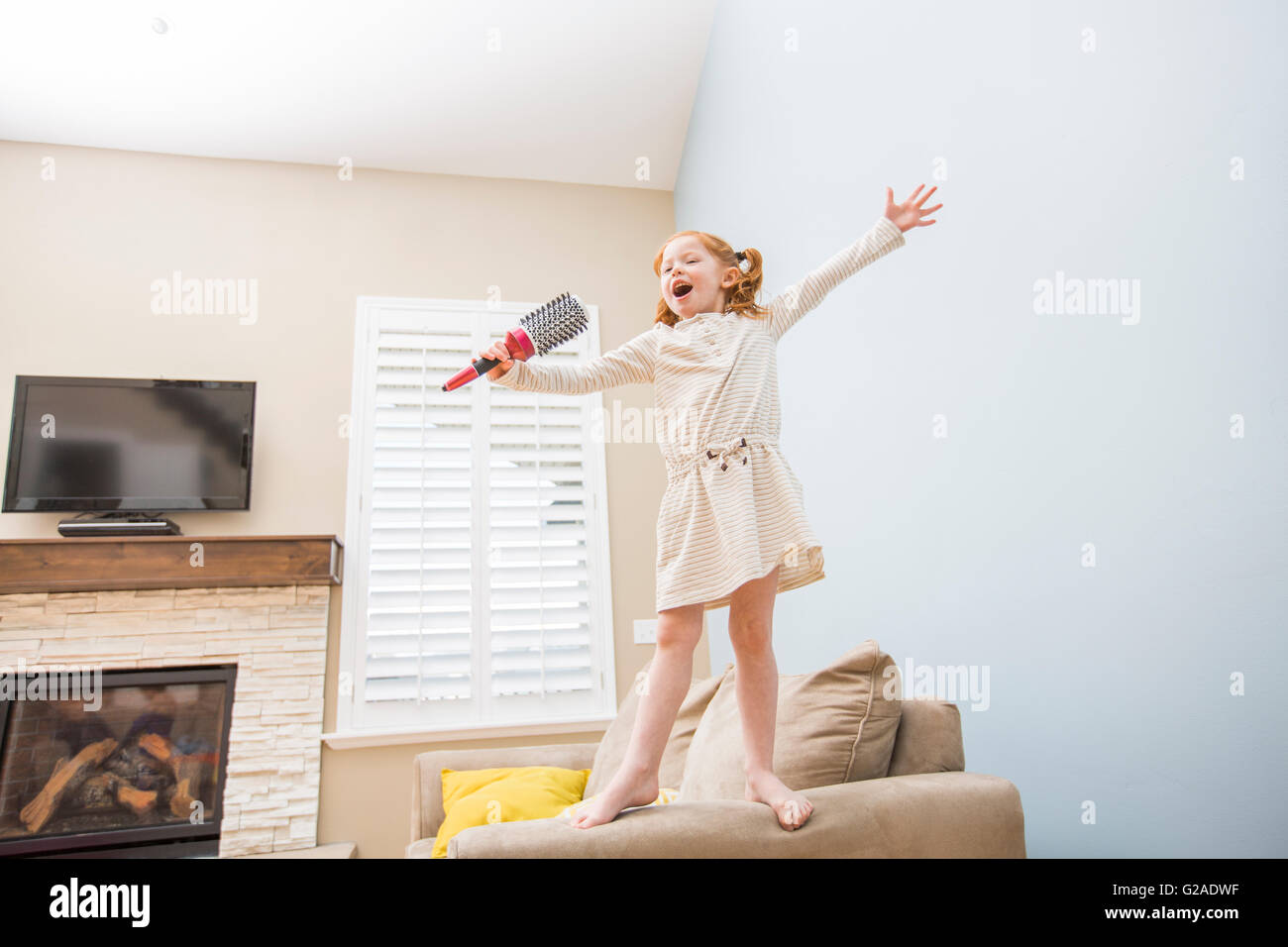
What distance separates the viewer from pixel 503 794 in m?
2.08

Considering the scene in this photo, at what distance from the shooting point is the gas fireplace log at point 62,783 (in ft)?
9.82

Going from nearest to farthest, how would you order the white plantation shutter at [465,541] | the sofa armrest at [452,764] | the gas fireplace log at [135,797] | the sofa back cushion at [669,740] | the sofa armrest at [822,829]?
the sofa armrest at [822,829], the sofa back cushion at [669,740], the sofa armrest at [452,764], the gas fireplace log at [135,797], the white plantation shutter at [465,541]

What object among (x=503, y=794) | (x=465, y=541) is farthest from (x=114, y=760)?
(x=503, y=794)

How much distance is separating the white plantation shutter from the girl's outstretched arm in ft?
7.76

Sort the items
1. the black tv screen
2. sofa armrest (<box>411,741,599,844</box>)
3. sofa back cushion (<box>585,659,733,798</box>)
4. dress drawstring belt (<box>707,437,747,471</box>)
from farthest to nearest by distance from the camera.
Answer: the black tv screen → sofa armrest (<box>411,741,599,844</box>) → sofa back cushion (<box>585,659,733,798</box>) → dress drawstring belt (<box>707,437,747,471</box>)

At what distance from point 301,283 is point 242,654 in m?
1.66

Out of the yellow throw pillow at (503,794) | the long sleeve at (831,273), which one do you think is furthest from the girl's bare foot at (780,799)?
the yellow throw pillow at (503,794)

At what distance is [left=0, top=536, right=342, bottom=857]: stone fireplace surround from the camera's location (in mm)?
3037

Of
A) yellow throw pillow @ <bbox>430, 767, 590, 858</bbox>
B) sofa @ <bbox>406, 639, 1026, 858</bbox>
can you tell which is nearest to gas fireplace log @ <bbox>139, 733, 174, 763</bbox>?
yellow throw pillow @ <bbox>430, 767, 590, 858</bbox>

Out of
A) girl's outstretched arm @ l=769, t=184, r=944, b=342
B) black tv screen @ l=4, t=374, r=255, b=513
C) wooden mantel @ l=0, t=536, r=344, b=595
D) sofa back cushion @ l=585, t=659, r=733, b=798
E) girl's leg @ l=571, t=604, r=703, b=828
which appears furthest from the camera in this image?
black tv screen @ l=4, t=374, r=255, b=513

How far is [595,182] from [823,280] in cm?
309

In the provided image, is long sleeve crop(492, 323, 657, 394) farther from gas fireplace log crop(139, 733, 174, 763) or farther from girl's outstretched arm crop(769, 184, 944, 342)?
gas fireplace log crop(139, 733, 174, 763)

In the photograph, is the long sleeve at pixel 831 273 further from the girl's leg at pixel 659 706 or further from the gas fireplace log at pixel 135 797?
the gas fireplace log at pixel 135 797

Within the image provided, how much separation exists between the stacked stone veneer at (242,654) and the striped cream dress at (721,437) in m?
2.42
